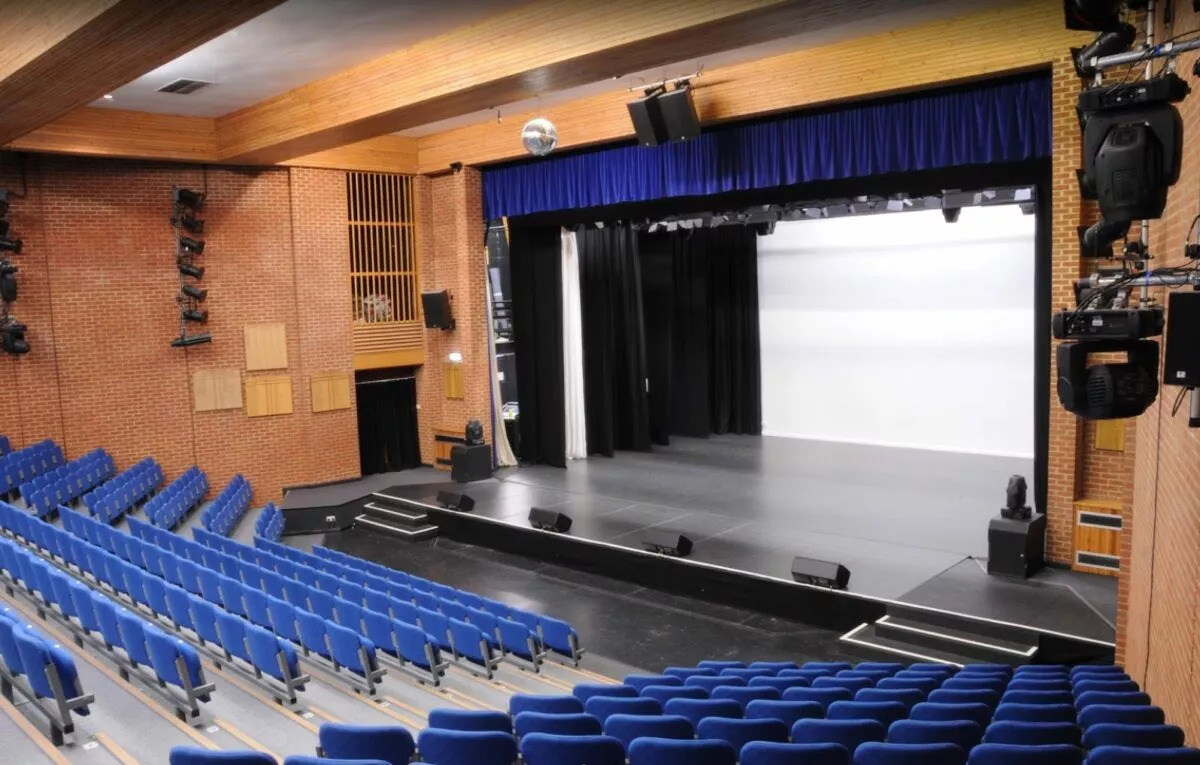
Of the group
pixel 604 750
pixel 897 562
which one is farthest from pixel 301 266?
pixel 604 750

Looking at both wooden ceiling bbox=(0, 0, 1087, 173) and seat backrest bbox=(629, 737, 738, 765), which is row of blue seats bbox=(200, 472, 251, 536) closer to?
wooden ceiling bbox=(0, 0, 1087, 173)

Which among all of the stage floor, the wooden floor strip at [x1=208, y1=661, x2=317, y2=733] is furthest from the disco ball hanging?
the wooden floor strip at [x1=208, y1=661, x2=317, y2=733]

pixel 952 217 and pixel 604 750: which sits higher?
pixel 952 217

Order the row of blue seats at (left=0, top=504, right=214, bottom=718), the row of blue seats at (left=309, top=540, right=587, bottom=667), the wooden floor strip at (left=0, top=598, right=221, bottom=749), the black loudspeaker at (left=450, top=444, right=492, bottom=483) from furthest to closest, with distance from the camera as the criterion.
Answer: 1. the black loudspeaker at (left=450, top=444, right=492, bottom=483)
2. the row of blue seats at (left=309, top=540, right=587, bottom=667)
3. the row of blue seats at (left=0, top=504, right=214, bottom=718)
4. the wooden floor strip at (left=0, top=598, right=221, bottom=749)

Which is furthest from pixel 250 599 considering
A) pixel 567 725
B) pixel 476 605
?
pixel 567 725

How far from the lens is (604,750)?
3.95 m

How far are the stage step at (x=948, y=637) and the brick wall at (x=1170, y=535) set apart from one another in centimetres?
90

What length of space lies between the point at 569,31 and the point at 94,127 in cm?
762

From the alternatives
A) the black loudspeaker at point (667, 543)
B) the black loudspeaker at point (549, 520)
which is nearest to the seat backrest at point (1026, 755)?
the black loudspeaker at point (667, 543)

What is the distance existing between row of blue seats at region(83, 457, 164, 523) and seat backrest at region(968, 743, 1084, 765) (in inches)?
390

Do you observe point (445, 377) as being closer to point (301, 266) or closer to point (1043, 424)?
point (301, 266)

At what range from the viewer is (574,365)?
16.4m

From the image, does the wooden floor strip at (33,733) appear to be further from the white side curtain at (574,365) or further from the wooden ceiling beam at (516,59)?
the white side curtain at (574,365)

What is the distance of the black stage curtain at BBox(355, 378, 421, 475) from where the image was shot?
15789 millimetres
